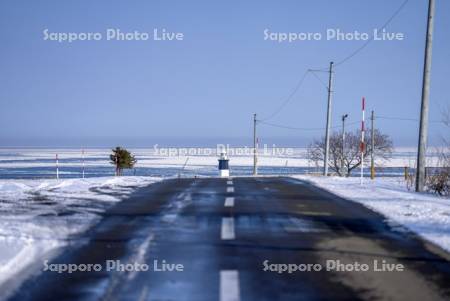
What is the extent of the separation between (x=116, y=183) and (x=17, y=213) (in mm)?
7870

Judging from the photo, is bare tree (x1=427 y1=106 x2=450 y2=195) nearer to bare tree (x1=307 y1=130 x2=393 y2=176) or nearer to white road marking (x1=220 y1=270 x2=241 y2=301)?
white road marking (x1=220 y1=270 x2=241 y2=301)

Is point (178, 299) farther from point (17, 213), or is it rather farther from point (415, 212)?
point (415, 212)

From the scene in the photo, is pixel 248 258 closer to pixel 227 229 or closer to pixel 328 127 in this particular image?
pixel 227 229

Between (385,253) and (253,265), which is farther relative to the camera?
(385,253)

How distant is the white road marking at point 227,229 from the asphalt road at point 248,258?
0.02 m

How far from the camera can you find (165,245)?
677 cm

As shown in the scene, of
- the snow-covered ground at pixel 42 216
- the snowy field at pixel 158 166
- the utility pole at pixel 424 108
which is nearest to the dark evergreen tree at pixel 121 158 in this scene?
the snowy field at pixel 158 166

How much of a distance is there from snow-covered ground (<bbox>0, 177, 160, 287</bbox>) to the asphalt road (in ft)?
1.16

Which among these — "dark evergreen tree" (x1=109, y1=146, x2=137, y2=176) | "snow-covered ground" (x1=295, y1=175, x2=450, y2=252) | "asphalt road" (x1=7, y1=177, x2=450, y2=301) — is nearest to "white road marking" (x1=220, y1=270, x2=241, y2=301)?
"asphalt road" (x1=7, y1=177, x2=450, y2=301)

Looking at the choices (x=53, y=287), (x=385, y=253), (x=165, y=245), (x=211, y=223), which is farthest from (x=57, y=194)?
(x=385, y=253)

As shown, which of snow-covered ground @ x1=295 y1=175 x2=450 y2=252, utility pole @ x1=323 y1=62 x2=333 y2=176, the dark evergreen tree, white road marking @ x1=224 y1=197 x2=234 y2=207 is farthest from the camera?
the dark evergreen tree

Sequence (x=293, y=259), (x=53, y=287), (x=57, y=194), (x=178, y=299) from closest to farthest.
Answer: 1. (x=178, y=299)
2. (x=53, y=287)
3. (x=293, y=259)
4. (x=57, y=194)

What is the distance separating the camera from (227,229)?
7949 millimetres

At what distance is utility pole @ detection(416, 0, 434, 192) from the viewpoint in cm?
1583
